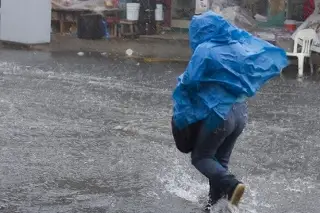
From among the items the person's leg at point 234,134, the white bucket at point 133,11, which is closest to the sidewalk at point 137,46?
the white bucket at point 133,11

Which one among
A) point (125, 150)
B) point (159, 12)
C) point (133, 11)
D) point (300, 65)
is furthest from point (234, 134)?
point (159, 12)

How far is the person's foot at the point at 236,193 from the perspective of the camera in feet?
16.7

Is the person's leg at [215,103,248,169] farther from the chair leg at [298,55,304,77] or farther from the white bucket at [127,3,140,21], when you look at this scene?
the white bucket at [127,3,140,21]

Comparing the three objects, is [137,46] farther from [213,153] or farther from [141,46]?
[213,153]

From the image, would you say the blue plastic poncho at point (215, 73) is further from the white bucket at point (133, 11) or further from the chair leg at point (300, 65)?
the white bucket at point (133, 11)

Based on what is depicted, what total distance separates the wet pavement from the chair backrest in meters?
2.13

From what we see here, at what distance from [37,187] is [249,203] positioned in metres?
1.91

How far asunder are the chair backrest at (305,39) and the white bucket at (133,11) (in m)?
5.02

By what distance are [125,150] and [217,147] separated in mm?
2213

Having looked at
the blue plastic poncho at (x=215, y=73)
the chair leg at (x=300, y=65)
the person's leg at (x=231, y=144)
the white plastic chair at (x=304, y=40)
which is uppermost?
the blue plastic poncho at (x=215, y=73)

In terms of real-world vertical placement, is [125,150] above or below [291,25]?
below

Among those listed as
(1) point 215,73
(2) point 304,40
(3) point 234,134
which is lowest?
(2) point 304,40

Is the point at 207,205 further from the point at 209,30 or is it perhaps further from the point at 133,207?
the point at 209,30

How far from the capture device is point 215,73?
16.9ft
